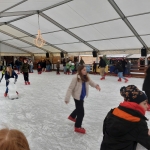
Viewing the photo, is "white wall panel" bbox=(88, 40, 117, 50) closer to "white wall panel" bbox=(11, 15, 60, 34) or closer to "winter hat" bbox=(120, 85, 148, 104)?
"white wall panel" bbox=(11, 15, 60, 34)

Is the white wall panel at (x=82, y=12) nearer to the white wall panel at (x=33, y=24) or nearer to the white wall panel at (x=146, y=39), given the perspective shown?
the white wall panel at (x=33, y=24)

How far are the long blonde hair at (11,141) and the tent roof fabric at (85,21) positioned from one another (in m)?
6.63

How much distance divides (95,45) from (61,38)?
2.50 metres

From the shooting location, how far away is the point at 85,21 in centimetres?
971

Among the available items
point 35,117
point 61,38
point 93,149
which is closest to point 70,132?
point 93,149

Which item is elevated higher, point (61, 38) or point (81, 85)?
point (61, 38)

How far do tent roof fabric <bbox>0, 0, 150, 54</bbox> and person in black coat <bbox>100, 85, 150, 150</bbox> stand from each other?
6.29 meters

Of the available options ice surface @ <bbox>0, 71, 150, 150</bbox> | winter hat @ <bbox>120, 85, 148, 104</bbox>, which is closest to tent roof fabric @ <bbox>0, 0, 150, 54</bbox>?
ice surface @ <bbox>0, 71, 150, 150</bbox>

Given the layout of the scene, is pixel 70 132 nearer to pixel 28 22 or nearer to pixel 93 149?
pixel 93 149

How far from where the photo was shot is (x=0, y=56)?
1970 cm

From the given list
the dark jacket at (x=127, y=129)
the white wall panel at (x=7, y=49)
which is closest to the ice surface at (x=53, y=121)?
the dark jacket at (x=127, y=129)

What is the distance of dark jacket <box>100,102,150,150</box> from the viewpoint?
4.31 feet

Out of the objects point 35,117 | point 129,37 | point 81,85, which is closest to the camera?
point 81,85

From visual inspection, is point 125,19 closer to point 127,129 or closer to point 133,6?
point 133,6
